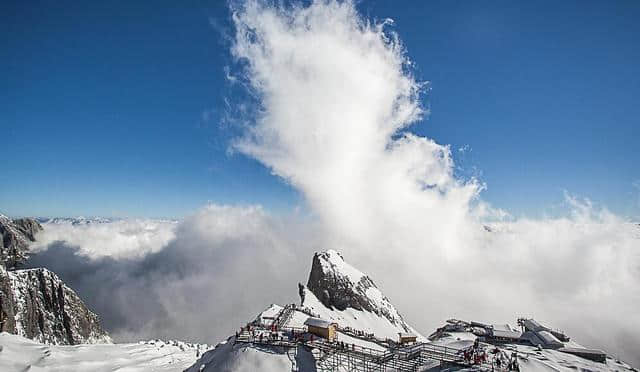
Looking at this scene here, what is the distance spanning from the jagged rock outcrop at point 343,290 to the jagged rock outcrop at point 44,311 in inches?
5229

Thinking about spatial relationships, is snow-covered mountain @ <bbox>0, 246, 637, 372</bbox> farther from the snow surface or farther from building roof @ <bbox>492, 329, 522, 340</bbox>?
the snow surface

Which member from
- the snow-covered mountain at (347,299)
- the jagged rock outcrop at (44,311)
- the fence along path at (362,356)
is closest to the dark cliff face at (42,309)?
the jagged rock outcrop at (44,311)

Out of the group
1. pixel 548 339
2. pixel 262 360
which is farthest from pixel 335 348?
pixel 548 339

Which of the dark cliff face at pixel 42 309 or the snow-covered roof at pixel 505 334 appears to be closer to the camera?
the snow-covered roof at pixel 505 334

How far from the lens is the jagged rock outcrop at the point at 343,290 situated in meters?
115

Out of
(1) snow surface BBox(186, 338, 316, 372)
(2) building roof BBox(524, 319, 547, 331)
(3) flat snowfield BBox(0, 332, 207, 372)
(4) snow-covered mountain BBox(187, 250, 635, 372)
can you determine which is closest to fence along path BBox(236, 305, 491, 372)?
(4) snow-covered mountain BBox(187, 250, 635, 372)

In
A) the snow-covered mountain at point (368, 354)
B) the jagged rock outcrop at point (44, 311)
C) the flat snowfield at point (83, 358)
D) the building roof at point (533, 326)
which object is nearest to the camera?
the snow-covered mountain at point (368, 354)

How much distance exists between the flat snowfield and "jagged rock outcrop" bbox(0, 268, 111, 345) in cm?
8494

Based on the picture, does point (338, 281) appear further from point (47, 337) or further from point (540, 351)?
point (47, 337)

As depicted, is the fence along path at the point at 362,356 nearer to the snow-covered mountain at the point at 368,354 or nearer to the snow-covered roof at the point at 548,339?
the snow-covered mountain at the point at 368,354

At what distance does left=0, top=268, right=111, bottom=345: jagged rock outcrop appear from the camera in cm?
14100

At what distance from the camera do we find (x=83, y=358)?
72.8 metres

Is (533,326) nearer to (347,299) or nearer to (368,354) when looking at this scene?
(368,354)

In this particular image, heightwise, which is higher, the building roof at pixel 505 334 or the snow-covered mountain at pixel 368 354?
the building roof at pixel 505 334
